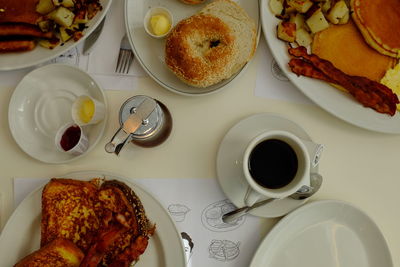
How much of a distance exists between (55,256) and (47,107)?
43 centimetres

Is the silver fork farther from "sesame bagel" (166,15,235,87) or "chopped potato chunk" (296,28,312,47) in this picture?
"chopped potato chunk" (296,28,312,47)

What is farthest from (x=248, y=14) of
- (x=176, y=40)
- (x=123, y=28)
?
(x=123, y=28)

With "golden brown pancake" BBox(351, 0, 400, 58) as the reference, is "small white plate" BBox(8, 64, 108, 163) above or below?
below

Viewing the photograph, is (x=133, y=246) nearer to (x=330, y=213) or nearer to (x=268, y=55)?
(x=330, y=213)

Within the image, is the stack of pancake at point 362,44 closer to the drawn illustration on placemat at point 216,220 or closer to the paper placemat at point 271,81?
the paper placemat at point 271,81

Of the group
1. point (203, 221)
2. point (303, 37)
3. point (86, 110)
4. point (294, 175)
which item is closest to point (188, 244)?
point (203, 221)

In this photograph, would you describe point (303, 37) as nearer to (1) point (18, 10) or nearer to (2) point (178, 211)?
(2) point (178, 211)

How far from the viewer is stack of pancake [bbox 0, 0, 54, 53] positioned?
3.45ft

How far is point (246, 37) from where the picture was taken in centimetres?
104

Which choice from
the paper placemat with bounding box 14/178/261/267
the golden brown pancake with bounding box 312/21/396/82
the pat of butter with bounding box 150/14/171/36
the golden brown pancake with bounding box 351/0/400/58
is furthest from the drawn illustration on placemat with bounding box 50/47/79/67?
the golden brown pancake with bounding box 351/0/400/58

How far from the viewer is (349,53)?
1.12m

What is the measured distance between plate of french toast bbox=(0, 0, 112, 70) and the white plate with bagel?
0.40 feet

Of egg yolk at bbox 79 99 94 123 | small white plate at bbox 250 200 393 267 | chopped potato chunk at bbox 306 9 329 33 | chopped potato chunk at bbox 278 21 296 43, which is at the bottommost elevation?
small white plate at bbox 250 200 393 267

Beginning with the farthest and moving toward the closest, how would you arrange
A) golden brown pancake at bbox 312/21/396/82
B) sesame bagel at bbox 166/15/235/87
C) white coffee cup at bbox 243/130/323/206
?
golden brown pancake at bbox 312/21/396/82 < sesame bagel at bbox 166/15/235/87 < white coffee cup at bbox 243/130/323/206
